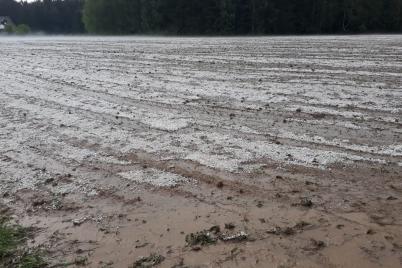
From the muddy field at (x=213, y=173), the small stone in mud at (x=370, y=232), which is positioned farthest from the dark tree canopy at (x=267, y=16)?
the small stone in mud at (x=370, y=232)

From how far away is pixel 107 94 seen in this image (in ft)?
32.6

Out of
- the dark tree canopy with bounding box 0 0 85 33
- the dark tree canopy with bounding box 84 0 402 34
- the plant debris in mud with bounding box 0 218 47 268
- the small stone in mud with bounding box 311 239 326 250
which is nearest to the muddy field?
the small stone in mud with bounding box 311 239 326 250

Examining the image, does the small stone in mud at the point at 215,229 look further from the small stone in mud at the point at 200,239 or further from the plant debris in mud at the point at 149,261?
the plant debris in mud at the point at 149,261

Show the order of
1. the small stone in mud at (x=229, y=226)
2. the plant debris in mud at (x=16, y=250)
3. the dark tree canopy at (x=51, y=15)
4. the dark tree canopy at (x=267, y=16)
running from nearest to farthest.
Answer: the plant debris in mud at (x=16, y=250) < the small stone in mud at (x=229, y=226) < the dark tree canopy at (x=267, y=16) < the dark tree canopy at (x=51, y=15)

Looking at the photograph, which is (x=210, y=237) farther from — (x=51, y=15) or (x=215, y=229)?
(x=51, y=15)

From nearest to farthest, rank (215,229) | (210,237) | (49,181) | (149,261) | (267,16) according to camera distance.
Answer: (149,261) < (210,237) < (215,229) < (49,181) < (267,16)

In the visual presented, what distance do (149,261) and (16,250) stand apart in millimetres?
1154

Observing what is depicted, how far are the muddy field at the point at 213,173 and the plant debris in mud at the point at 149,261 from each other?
0.03m

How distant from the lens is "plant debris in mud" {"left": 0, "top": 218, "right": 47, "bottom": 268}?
12.0ft

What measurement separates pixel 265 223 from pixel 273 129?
2661 mm

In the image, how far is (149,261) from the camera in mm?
3572

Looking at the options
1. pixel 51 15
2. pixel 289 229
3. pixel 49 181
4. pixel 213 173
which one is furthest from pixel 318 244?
pixel 51 15

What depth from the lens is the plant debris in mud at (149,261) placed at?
353 centimetres

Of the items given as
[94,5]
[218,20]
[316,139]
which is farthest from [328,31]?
[316,139]
